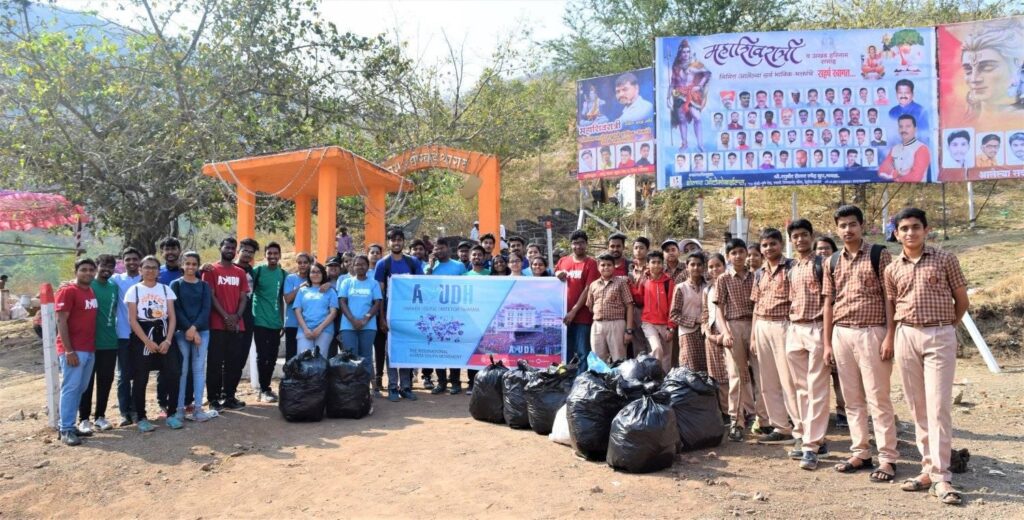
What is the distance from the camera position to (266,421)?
21.8 ft

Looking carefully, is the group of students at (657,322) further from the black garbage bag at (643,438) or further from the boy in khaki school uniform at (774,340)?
the black garbage bag at (643,438)

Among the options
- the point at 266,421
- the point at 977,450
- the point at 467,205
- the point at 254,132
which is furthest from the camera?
the point at 467,205

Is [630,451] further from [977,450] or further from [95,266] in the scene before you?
[95,266]

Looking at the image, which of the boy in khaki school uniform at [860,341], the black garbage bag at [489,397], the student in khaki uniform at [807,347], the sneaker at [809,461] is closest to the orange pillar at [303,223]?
the black garbage bag at [489,397]

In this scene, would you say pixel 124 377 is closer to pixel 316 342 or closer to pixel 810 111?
pixel 316 342

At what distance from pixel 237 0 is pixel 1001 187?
66.0ft

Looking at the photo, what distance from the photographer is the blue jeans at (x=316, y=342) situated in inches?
283

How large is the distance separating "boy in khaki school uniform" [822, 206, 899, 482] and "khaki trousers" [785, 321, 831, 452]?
123 millimetres

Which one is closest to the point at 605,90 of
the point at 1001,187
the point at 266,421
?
the point at 266,421

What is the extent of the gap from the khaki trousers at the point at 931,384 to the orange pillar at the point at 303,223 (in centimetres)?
973

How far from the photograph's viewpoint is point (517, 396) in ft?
20.1

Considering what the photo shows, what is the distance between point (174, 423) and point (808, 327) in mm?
5320

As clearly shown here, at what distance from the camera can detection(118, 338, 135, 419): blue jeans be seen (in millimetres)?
6324

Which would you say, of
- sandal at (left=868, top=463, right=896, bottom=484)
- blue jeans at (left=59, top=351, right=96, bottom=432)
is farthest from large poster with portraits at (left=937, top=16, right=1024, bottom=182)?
blue jeans at (left=59, top=351, right=96, bottom=432)
